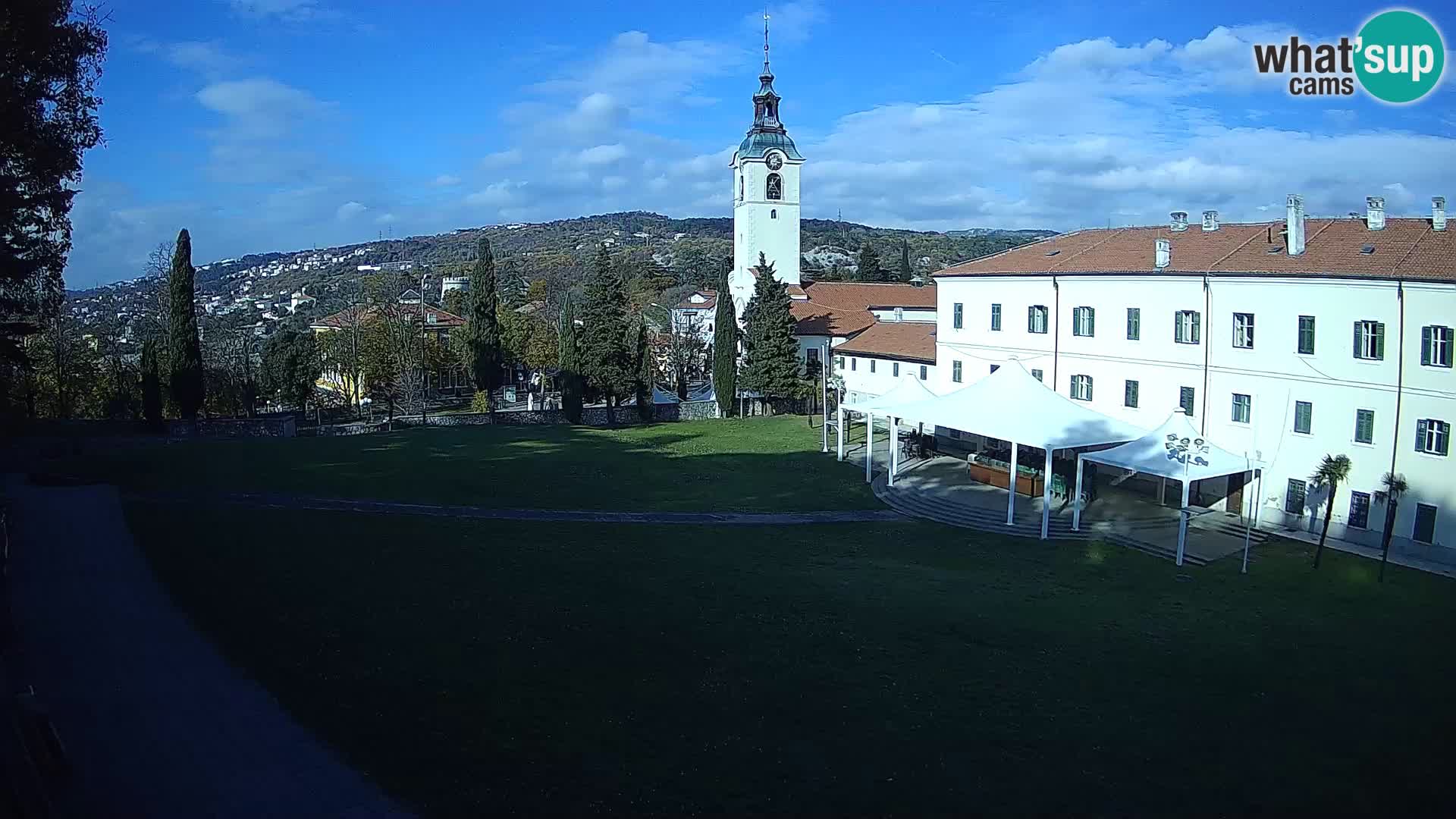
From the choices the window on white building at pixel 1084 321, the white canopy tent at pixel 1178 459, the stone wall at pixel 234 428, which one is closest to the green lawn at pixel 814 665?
the white canopy tent at pixel 1178 459

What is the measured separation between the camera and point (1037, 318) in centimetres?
2647

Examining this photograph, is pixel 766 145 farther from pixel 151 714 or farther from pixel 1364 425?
pixel 151 714

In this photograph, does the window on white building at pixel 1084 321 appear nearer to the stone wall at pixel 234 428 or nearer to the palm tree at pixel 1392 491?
the palm tree at pixel 1392 491

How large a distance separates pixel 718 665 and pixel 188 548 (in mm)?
9336

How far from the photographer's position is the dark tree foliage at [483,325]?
3956cm

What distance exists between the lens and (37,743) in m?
7.85

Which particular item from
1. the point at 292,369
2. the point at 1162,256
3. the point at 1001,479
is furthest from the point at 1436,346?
the point at 292,369

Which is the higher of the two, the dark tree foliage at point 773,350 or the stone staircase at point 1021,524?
the dark tree foliage at point 773,350

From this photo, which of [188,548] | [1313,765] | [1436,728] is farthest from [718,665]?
[188,548]

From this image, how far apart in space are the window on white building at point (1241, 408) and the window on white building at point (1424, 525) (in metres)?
3.85

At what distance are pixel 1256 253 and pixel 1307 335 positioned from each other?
290cm

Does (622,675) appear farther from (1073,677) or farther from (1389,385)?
(1389,385)

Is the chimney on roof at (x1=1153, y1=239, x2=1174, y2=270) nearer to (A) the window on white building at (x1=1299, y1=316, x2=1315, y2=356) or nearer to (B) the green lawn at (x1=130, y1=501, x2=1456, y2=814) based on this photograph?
(A) the window on white building at (x1=1299, y1=316, x2=1315, y2=356)

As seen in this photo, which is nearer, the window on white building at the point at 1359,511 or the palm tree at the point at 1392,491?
the palm tree at the point at 1392,491
